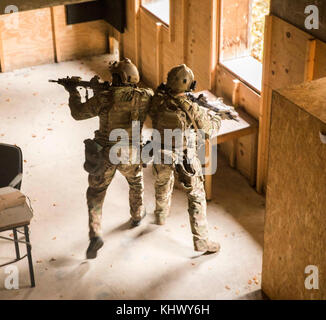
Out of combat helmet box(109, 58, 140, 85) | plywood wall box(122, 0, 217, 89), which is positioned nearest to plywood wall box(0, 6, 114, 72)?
plywood wall box(122, 0, 217, 89)

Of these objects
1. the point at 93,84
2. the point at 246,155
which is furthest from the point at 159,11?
the point at 93,84

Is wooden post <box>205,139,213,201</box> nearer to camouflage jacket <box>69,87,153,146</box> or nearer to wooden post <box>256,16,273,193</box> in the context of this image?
wooden post <box>256,16,273,193</box>

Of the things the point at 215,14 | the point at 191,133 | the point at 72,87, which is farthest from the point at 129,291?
the point at 215,14

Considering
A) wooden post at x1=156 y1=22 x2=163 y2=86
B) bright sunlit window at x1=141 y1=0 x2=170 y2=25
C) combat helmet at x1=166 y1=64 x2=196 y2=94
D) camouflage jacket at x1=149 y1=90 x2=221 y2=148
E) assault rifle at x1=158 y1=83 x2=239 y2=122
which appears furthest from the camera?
bright sunlit window at x1=141 y1=0 x2=170 y2=25

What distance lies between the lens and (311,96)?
16.2ft

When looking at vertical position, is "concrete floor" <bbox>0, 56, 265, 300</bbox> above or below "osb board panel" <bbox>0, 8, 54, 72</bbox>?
below

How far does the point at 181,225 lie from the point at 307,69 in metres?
2.15

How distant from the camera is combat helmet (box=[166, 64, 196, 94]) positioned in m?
5.84

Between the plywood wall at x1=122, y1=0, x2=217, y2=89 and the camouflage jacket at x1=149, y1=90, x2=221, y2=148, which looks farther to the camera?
the plywood wall at x1=122, y1=0, x2=217, y2=89

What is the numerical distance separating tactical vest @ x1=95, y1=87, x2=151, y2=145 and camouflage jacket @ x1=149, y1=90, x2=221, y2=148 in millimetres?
104

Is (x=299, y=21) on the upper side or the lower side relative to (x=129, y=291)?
upper

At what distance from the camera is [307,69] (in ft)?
20.2

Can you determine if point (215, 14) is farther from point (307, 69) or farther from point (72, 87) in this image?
point (72, 87)

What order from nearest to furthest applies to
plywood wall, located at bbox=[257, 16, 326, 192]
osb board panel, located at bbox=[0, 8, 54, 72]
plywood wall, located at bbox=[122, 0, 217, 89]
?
plywood wall, located at bbox=[257, 16, 326, 192], plywood wall, located at bbox=[122, 0, 217, 89], osb board panel, located at bbox=[0, 8, 54, 72]
